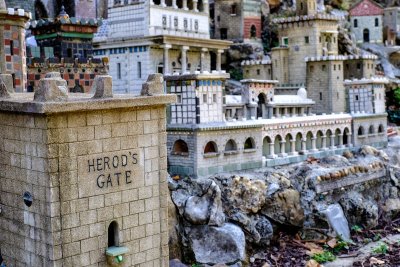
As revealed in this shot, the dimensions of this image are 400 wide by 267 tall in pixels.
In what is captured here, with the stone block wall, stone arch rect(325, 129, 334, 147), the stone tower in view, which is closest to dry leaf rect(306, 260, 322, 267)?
stone arch rect(325, 129, 334, 147)

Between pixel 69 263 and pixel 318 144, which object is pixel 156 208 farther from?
pixel 318 144

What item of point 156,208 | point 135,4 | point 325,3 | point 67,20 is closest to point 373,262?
point 156,208

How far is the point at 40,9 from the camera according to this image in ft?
181

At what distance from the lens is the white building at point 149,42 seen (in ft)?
146

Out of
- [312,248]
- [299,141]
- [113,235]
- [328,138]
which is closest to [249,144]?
[299,141]

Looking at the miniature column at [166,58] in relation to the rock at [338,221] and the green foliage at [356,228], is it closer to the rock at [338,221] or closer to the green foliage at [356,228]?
the rock at [338,221]

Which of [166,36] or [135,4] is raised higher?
[135,4]

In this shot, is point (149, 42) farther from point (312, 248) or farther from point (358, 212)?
point (358, 212)

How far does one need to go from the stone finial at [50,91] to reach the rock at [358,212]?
96.0 ft

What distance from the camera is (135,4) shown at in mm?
45625

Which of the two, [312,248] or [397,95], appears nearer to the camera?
[312,248]

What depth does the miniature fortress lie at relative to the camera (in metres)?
36.0

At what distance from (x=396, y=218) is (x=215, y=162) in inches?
657

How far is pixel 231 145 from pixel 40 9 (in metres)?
27.6
